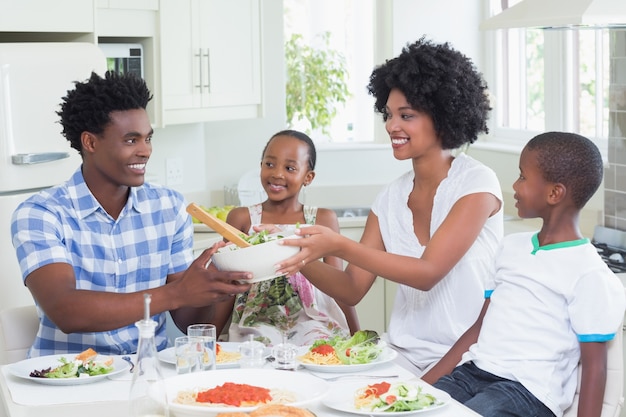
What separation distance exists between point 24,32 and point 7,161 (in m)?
0.65

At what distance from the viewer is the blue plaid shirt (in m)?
2.39

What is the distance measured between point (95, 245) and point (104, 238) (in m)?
0.03

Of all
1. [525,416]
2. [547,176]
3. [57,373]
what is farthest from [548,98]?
[57,373]

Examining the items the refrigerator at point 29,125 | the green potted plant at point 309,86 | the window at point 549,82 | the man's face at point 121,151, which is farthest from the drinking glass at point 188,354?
the green potted plant at point 309,86

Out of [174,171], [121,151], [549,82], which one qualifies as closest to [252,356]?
[121,151]

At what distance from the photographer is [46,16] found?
11.4ft

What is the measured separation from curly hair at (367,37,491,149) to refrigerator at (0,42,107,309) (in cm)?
129

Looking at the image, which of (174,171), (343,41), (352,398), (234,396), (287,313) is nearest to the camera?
(234,396)

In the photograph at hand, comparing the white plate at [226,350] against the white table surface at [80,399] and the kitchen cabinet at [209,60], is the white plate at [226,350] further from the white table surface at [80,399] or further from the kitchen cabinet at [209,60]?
the kitchen cabinet at [209,60]

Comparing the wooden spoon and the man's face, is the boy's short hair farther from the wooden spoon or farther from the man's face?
the man's face

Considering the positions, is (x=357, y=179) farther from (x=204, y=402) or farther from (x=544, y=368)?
(x=204, y=402)

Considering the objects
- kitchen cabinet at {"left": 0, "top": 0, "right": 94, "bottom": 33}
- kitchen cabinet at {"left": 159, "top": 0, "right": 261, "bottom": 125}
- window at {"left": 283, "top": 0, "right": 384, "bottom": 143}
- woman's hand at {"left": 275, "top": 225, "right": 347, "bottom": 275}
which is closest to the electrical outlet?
kitchen cabinet at {"left": 159, "top": 0, "right": 261, "bottom": 125}

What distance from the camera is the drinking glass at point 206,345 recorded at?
193 centimetres

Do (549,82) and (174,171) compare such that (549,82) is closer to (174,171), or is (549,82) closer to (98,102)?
(174,171)
